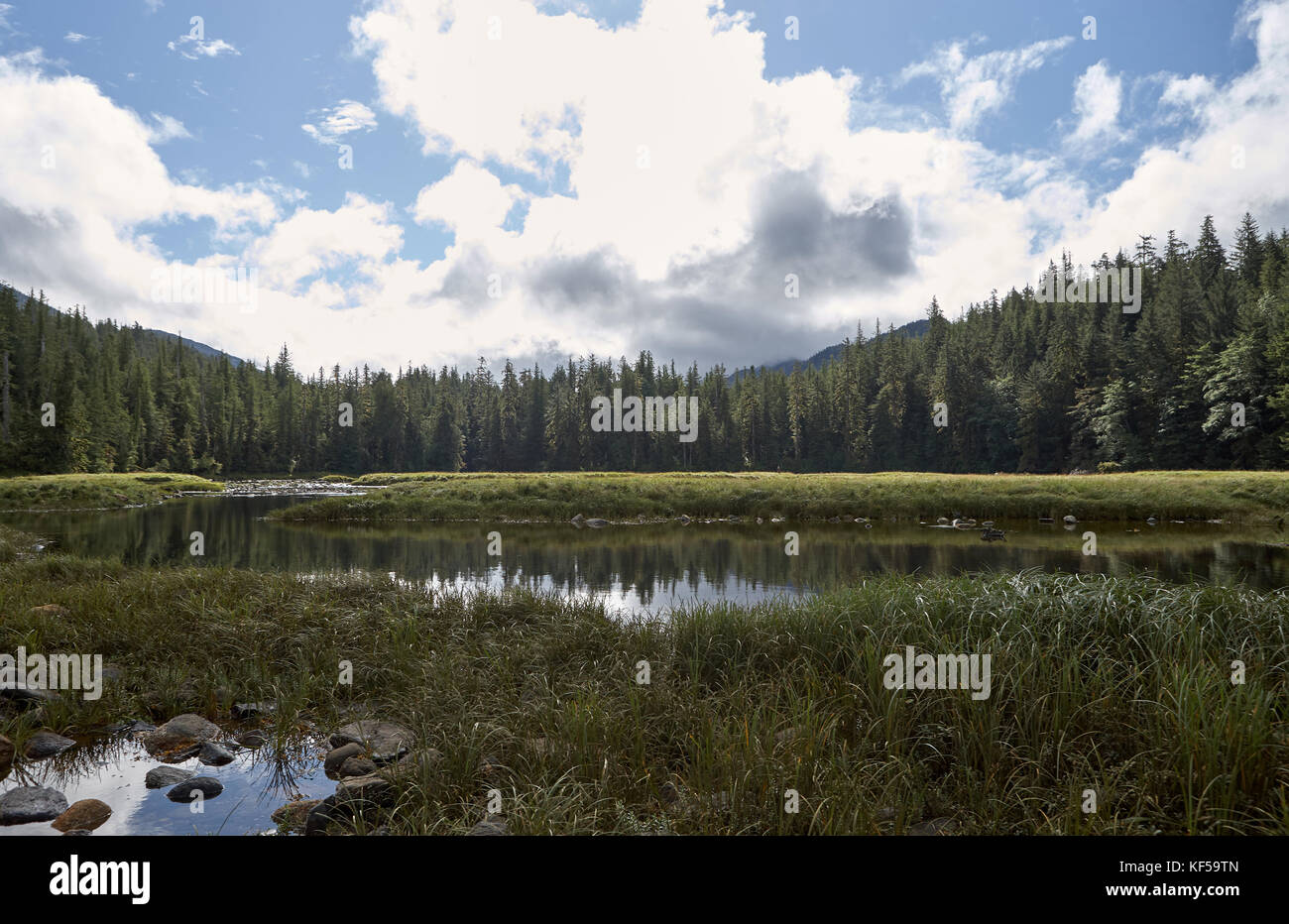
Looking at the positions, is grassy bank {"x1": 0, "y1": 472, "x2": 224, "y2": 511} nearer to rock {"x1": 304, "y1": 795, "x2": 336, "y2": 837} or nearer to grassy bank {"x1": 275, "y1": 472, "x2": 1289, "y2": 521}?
grassy bank {"x1": 275, "y1": 472, "x2": 1289, "y2": 521}

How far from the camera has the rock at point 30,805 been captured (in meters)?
5.09

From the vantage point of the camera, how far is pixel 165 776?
5930 mm

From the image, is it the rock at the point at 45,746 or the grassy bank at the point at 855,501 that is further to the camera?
the grassy bank at the point at 855,501

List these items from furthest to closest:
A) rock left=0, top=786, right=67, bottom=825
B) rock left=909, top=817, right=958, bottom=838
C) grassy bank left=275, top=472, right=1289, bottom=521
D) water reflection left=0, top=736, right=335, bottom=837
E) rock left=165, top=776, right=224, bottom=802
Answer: grassy bank left=275, top=472, right=1289, bottom=521 < rock left=165, top=776, right=224, bottom=802 < water reflection left=0, top=736, right=335, bottom=837 < rock left=0, top=786, right=67, bottom=825 < rock left=909, top=817, right=958, bottom=838

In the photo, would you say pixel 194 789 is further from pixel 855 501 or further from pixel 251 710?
pixel 855 501

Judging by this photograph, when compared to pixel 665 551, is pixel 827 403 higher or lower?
higher

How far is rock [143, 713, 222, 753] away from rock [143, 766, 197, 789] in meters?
0.63

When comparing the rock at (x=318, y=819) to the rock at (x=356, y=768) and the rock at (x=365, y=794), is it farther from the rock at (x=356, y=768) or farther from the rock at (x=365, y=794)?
the rock at (x=356, y=768)

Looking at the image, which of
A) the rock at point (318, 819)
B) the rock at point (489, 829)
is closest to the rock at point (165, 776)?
the rock at point (318, 819)

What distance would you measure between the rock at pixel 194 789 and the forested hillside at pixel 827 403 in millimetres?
63856

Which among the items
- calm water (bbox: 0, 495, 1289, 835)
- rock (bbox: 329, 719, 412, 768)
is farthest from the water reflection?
rock (bbox: 329, 719, 412, 768)

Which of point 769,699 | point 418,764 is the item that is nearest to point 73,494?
point 418,764

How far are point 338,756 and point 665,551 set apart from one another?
16962mm

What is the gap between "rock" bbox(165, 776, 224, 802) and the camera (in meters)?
5.66
